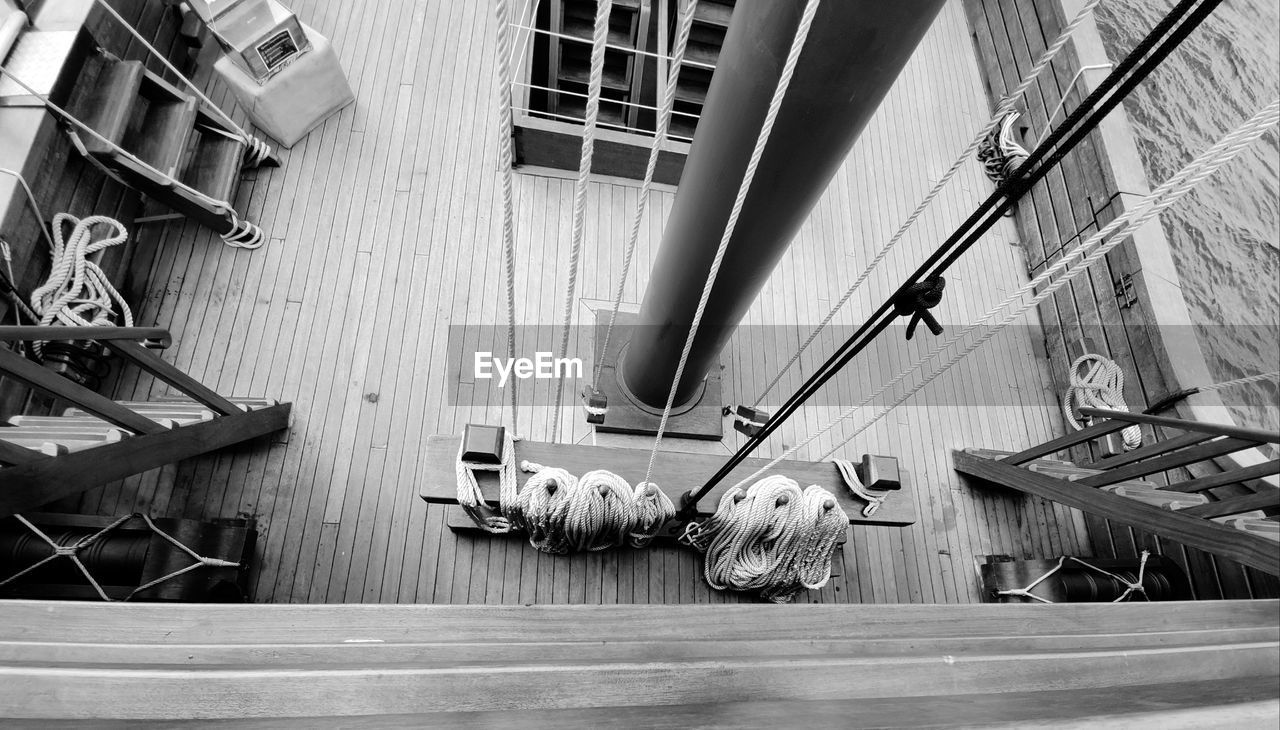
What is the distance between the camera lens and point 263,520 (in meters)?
2.50

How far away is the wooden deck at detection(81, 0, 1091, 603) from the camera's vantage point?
2.54 metres

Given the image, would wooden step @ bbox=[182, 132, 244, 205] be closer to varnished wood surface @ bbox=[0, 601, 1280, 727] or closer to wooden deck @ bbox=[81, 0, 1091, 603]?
wooden deck @ bbox=[81, 0, 1091, 603]

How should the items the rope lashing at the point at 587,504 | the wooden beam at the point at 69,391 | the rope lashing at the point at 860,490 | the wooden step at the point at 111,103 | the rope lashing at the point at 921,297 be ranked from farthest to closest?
the wooden step at the point at 111,103, the rope lashing at the point at 860,490, the rope lashing at the point at 587,504, the wooden beam at the point at 69,391, the rope lashing at the point at 921,297

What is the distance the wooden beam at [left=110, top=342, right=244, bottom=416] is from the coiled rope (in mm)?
639

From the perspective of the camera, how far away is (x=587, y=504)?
2047mm

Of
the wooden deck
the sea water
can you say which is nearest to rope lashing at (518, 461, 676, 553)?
the wooden deck

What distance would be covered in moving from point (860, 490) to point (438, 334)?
1.89 m

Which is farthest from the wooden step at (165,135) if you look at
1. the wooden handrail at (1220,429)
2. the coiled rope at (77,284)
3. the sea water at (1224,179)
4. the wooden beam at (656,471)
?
the sea water at (1224,179)

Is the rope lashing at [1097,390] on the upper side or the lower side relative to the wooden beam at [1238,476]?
upper

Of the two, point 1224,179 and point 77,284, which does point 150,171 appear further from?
point 1224,179

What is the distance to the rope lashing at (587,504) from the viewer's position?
2.06 metres

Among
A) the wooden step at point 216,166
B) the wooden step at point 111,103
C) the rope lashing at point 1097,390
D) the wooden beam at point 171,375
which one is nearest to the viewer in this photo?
the wooden beam at point 171,375

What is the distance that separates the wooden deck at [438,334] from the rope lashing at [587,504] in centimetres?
53

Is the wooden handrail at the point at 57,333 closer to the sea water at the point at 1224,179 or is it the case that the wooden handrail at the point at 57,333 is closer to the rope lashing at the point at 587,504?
the rope lashing at the point at 587,504
